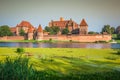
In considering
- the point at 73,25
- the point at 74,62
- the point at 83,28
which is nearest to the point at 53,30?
the point at 73,25

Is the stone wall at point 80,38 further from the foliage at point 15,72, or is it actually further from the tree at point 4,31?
the foliage at point 15,72

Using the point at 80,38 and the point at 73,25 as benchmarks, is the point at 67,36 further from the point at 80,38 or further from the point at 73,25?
the point at 73,25

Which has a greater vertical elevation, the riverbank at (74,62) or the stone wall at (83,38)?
the riverbank at (74,62)

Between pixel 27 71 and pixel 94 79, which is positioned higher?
pixel 27 71

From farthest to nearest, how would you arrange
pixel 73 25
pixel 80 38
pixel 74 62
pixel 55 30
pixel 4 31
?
1. pixel 73 25
2. pixel 55 30
3. pixel 4 31
4. pixel 80 38
5. pixel 74 62

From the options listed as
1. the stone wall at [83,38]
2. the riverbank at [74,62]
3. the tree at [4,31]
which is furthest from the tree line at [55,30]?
the riverbank at [74,62]

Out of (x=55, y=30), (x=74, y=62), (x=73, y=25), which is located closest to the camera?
(x=74, y=62)

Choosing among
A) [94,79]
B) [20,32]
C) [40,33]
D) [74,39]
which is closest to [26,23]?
[20,32]

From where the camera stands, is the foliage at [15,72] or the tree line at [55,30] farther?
the tree line at [55,30]

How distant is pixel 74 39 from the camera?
39.4m

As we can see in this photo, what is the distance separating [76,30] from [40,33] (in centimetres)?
910

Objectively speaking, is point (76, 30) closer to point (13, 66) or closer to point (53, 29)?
point (53, 29)

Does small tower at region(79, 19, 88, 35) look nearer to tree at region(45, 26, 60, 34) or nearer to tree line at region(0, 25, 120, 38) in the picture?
tree line at region(0, 25, 120, 38)

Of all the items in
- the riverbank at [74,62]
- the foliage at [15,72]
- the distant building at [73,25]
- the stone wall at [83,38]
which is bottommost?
the stone wall at [83,38]
